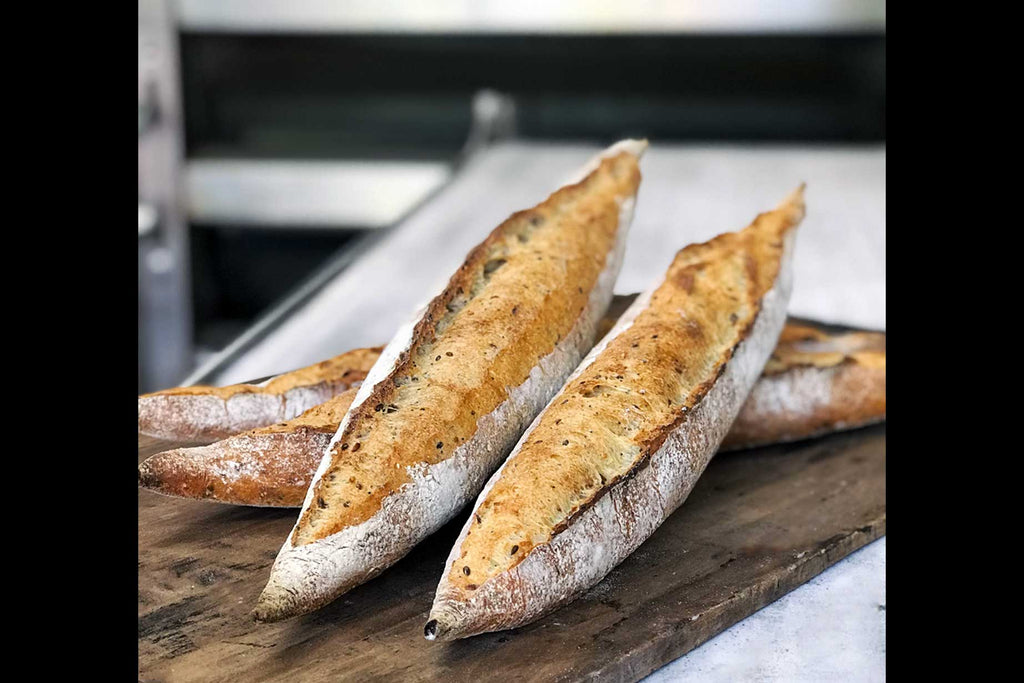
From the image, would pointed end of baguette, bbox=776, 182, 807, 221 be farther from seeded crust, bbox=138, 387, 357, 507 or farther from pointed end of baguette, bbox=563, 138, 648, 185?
seeded crust, bbox=138, 387, 357, 507

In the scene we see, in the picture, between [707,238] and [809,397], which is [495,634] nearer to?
[809,397]

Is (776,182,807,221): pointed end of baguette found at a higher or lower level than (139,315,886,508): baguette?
higher

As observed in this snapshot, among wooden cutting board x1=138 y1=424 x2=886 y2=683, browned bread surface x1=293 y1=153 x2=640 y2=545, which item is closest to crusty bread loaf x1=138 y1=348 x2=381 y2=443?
wooden cutting board x1=138 y1=424 x2=886 y2=683

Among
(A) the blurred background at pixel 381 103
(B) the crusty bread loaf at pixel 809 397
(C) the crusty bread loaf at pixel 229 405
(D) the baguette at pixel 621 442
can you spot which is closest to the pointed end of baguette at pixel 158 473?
(C) the crusty bread loaf at pixel 229 405

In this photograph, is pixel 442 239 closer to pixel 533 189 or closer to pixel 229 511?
pixel 533 189

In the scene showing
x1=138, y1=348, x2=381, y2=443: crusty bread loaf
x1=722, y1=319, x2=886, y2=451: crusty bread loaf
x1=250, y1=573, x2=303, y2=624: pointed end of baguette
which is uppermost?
x1=138, y1=348, x2=381, y2=443: crusty bread loaf

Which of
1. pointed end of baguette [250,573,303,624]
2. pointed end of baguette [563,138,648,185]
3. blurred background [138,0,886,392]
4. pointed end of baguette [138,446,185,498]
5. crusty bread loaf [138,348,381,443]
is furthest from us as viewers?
blurred background [138,0,886,392]
